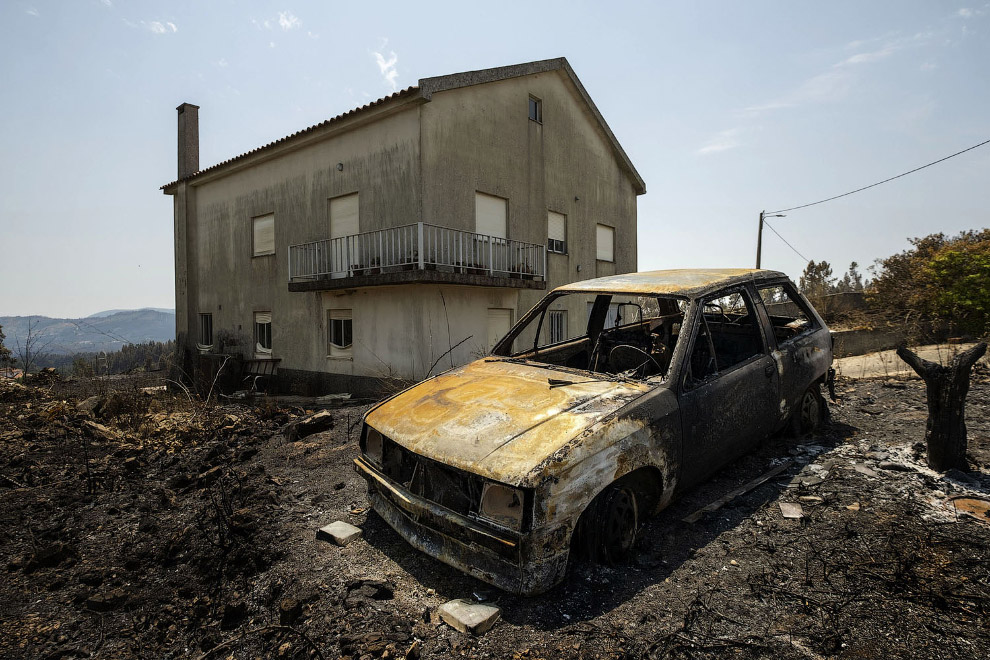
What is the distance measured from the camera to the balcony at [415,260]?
A: 10867 millimetres

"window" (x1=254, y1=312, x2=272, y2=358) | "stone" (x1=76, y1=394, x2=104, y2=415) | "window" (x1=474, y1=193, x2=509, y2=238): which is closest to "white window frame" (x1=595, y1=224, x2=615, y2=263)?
"window" (x1=474, y1=193, x2=509, y2=238)

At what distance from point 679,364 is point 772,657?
158 centimetres

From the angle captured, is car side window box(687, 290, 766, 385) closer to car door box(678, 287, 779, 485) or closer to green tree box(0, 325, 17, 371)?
car door box(678, 287, 779, 485)

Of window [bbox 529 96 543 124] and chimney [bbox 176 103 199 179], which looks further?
chimney [bbox 176 103 199 179]

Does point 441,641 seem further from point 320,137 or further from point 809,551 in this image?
point 320,137

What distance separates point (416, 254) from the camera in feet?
36.2

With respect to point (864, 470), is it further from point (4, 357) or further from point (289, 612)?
point (4, 357)

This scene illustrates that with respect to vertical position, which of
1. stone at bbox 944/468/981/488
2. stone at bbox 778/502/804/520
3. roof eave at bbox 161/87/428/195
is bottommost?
stone at bbox 778/502/804/520

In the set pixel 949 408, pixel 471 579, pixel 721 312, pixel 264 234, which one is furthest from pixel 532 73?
pixel 471 579

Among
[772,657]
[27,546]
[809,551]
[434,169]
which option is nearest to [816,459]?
[809,551]

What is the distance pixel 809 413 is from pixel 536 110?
12178 millimetres

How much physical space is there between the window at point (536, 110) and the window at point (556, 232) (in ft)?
8.91

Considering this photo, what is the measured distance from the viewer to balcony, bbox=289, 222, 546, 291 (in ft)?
35.7

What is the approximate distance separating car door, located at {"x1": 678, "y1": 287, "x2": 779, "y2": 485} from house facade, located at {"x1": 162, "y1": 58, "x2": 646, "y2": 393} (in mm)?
7504
